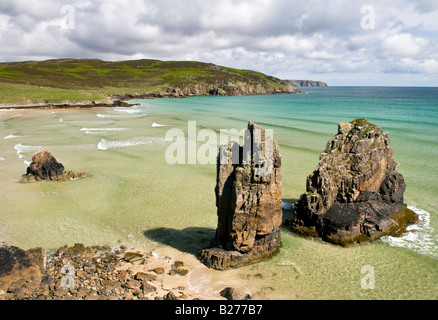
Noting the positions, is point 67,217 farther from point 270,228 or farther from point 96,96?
point 96,96

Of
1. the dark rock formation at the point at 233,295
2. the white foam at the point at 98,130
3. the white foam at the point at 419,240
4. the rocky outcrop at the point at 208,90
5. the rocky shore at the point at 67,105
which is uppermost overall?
the rocky outcrop at the point at 208,90

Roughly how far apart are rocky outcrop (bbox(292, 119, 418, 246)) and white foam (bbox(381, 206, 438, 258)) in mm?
376

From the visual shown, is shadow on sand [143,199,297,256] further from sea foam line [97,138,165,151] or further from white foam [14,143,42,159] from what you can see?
white foam [14,143,42,159]

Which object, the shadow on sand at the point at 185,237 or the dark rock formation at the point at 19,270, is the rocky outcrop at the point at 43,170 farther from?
the dark rock formation at the point at 19,270

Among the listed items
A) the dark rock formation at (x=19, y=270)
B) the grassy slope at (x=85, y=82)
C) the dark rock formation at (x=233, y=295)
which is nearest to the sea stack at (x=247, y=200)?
the dark rock formation at (x=233, y=295)

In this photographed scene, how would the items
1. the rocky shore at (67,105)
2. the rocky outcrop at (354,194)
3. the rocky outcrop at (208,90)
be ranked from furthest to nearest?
the rocky outcrop at (208,90) < the rocky shore at (67,105) < the rocky outcrop at (354,194)

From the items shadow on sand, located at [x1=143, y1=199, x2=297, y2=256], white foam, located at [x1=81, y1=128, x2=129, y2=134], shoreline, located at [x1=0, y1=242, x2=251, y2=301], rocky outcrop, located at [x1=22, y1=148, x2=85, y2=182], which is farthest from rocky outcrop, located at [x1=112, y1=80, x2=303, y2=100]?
shoreline, located at [x1=0, y1=242, x2=251, y2=301]

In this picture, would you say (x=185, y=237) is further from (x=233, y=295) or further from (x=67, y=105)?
(x=67, y=105)

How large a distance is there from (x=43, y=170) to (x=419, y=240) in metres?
25.7

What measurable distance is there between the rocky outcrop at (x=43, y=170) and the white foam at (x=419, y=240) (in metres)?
23.1

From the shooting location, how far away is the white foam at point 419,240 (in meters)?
14.8

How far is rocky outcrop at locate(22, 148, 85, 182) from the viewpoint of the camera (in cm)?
2472

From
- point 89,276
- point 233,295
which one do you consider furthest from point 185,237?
point 233,295

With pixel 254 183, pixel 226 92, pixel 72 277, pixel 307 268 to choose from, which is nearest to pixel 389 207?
pixel 307 268
